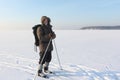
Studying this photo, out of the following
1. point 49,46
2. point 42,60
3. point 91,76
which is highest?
point 49,46

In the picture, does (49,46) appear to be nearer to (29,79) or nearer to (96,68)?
(29,79)

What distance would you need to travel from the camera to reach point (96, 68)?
577 centimetres

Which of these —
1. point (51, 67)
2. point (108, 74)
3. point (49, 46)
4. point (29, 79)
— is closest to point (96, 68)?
point (108, 74)

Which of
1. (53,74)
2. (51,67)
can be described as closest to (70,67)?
(51,67)

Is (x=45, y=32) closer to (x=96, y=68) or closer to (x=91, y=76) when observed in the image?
(x=91, y=76)

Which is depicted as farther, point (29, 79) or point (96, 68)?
point (96, 68)

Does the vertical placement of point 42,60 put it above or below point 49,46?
below

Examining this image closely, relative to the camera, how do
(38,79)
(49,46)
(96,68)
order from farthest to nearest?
1. (96,68)
2. (49,46)
3. (38,79)

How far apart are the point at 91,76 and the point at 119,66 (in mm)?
1544

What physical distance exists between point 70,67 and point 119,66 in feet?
5.35

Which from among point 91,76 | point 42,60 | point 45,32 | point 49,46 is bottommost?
point 91,76

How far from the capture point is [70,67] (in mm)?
5980

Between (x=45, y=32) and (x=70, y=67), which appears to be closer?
(x=45, y=32)

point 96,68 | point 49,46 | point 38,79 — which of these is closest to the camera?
point 38,79
